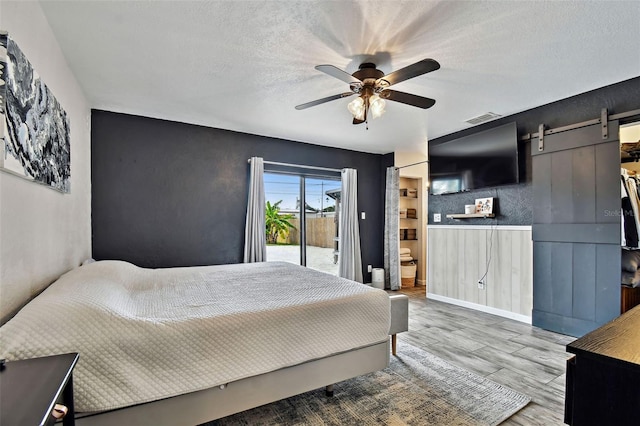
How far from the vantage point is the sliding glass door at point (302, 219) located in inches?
185

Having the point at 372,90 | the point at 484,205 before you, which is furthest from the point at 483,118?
the point at 372,90

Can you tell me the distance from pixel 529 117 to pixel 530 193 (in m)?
0.88

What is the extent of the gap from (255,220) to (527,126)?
355 cm

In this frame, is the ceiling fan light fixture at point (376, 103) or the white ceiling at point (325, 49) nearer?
the white ceiling at point (325, 49)

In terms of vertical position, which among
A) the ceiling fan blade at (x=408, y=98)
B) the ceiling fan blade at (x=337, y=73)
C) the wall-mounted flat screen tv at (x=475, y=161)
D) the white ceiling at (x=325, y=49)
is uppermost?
the white ceiling at (x=325, y=49)

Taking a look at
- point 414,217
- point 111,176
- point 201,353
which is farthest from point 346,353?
point 414,217

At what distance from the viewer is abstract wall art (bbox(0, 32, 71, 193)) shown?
1312mm

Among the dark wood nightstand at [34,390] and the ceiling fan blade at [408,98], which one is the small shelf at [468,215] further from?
the dark wood nightstand at [34,390]

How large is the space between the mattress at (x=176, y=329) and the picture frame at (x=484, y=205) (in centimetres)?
253

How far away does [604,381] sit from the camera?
2.63 feet

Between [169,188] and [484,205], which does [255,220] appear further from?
[484,205]

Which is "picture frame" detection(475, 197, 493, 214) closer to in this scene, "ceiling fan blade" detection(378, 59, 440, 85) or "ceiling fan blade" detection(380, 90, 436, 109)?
"ceiling fan blade" detection(380, 90, 436, 109)

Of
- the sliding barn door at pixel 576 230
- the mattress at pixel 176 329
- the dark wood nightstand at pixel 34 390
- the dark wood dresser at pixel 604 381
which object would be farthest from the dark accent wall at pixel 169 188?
the dark wood dresser at pixel 604 381

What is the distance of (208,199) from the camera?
13.3 ft
